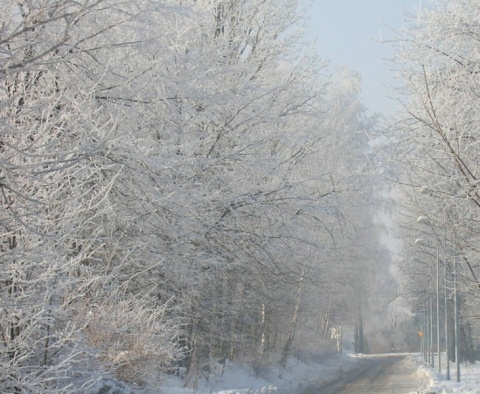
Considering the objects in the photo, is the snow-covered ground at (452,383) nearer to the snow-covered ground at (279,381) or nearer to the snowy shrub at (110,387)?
the snow-covered ground at (279,381)

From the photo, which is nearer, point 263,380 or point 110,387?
point 110,387

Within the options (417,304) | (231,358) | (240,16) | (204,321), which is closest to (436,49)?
(240,16)

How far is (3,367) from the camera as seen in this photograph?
577 cm

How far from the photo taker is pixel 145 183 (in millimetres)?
8578

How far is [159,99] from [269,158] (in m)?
3.53

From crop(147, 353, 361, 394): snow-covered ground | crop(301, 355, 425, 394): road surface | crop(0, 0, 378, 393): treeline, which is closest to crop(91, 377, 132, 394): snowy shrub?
crop(0, 0, 378, 393): treeline

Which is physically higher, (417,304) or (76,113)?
(417,304)

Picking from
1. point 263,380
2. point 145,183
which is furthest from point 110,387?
point 263,380

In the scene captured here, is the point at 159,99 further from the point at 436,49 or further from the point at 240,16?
the point at 240,16

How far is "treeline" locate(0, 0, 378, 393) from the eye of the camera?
6.14 m

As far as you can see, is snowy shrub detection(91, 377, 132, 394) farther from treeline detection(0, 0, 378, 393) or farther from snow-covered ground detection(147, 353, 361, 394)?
snow-covered ground detection(147, 353, 361, 394)

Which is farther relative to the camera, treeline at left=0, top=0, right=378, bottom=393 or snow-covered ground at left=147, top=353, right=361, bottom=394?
snow-covered ground at left=147, top=353, right=361, bottom=394

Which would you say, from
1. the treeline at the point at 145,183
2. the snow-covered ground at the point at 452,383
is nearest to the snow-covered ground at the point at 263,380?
the treeline at the point at 145,183

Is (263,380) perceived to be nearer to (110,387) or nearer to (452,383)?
(452,383)
